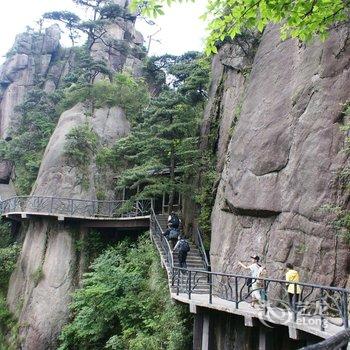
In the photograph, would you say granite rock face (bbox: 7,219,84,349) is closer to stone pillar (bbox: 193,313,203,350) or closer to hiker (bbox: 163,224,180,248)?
hiker (bbox: 163,224,180,248)

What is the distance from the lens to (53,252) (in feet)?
69.4

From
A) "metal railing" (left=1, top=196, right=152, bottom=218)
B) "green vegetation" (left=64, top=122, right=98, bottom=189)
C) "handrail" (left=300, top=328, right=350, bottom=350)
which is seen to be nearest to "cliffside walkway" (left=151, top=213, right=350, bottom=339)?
"handrail" (left=300, top=328, right=350, bottom=350)

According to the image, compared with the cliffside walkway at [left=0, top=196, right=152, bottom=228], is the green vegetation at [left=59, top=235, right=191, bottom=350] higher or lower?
lower

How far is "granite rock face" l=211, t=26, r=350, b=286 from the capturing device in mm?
10062

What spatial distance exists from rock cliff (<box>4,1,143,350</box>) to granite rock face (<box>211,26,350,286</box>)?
9.49 metres

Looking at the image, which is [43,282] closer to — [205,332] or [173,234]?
[173,234]

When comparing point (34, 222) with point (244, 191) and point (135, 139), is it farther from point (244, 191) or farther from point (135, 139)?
point (244, 191)

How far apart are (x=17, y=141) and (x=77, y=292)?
49.4 feet

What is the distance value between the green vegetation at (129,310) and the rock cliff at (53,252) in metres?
1.92

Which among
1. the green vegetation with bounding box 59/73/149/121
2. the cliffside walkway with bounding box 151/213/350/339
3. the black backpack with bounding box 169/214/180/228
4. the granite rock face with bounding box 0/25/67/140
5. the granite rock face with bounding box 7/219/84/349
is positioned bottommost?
the granite rock face with bounding box 7/219/84/349

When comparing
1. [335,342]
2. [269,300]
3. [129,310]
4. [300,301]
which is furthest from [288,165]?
[335,342]

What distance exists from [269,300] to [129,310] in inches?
260

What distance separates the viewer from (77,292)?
17.8 metres

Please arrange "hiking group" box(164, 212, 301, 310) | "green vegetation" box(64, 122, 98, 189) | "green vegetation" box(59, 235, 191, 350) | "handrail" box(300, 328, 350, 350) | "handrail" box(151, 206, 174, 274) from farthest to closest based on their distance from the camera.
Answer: "green vegetation" box(64, 122, 98, 189) → "handrail" box(151, 206, 174, 274) → "green vegetation" box(59, 235, 191, 350) → "hiking group" box(164, 212, 301, 310) → "handrail" box(300, 328, 350, 350)
